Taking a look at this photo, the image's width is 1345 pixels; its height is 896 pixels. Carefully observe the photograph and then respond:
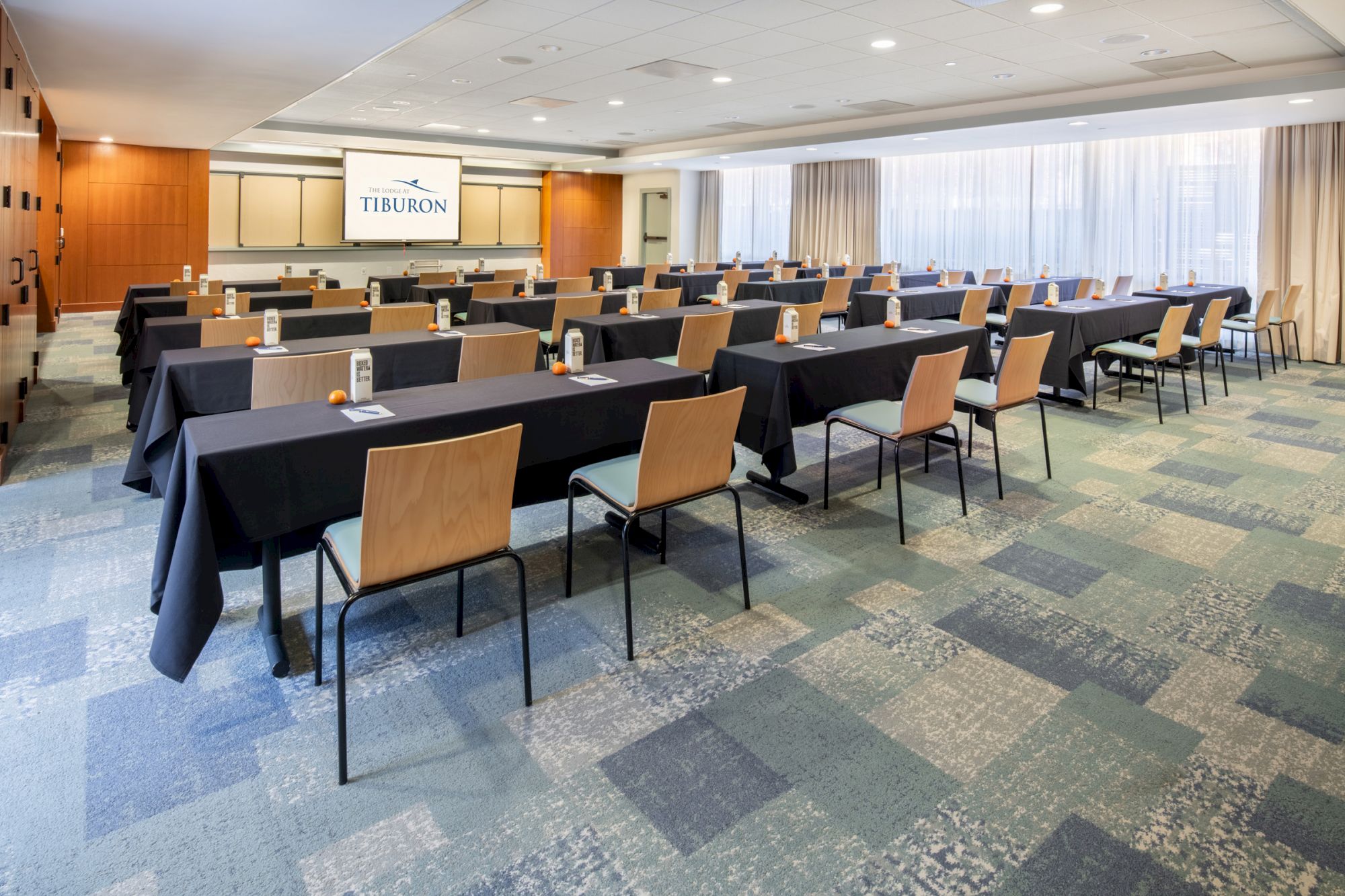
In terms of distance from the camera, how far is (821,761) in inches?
86.4

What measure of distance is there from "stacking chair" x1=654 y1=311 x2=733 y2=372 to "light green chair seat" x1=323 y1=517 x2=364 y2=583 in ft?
9.30

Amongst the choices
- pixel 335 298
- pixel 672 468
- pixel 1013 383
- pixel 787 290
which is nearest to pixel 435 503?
pixel 672 468

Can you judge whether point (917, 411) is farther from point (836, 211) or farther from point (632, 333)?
point (836, 211)

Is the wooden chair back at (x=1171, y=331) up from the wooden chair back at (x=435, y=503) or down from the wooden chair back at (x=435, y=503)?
up

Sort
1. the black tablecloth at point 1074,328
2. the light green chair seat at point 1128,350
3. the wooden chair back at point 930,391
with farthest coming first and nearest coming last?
the black tablecloth at point 1074,328
the light green chair seat at point 1128,350
the wooden chair back at point 930,391

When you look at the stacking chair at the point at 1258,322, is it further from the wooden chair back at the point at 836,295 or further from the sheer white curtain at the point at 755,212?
the sheer white curtain at the point at 755,212

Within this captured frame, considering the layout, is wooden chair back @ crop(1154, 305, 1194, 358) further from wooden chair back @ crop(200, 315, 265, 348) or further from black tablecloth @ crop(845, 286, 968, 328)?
wooden chair back @ crop(200, 315, 265, 348)

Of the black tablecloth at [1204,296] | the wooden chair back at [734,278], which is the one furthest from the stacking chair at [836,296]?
the black tablecloth at [1204,296]

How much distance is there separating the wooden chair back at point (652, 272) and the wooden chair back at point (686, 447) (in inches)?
359

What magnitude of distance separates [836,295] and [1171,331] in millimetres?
4191

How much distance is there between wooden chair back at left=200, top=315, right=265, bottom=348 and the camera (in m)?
4.80

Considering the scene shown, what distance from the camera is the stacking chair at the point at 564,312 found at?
669 cm

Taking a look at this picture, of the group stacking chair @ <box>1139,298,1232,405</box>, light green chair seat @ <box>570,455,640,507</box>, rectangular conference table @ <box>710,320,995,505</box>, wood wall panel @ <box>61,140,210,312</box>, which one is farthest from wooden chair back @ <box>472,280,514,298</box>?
wood wall panel @ <box>61,140,210,312</box>

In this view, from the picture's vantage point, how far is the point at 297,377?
357cm
